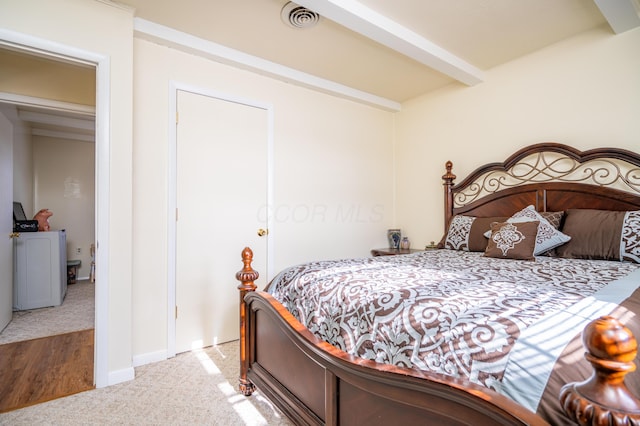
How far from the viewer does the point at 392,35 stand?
238cm

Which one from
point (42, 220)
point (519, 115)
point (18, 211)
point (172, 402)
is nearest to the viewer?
point (172, 402)

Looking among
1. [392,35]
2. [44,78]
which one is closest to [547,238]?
[392,35]

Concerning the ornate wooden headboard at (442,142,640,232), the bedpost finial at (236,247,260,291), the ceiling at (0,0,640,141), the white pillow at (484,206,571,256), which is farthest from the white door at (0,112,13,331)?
the white pillow at (484,206,571,256)

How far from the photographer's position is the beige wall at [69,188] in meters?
5.11

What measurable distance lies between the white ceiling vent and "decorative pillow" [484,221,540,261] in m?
2.05

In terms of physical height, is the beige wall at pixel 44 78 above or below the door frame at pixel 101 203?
above

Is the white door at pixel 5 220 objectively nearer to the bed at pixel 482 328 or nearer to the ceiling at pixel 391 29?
the ceiling at pixel 391 29

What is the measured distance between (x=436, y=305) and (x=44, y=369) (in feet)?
9.15

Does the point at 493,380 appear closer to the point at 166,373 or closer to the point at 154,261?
the point at 166,373

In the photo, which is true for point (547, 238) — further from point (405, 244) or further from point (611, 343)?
point (611, 343)

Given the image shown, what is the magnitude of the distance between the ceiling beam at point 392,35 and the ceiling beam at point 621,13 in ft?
3.29

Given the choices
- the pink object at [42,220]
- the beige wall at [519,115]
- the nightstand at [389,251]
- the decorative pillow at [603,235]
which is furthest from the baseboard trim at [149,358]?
the pink object at [42,220]

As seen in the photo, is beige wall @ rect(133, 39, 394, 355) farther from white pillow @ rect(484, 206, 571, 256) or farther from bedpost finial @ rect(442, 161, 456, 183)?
white pillow @ rect(484, 206, 571, 256)

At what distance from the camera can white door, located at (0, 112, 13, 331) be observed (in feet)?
9.65
